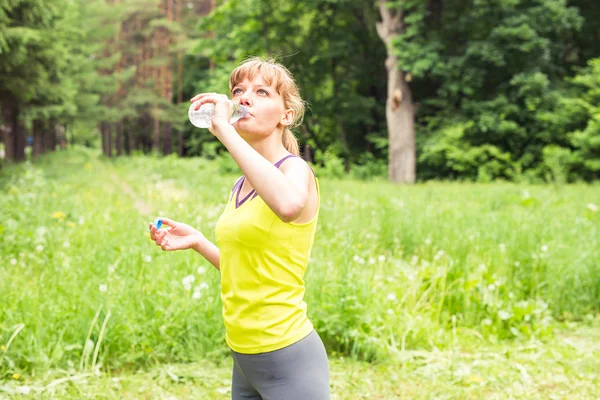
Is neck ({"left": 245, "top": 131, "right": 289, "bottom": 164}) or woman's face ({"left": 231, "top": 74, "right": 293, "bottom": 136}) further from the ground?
woman's face ({"left": 231, "top": 74, "right": 293, "bottom": 136})

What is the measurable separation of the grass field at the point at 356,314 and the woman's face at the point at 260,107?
233cm

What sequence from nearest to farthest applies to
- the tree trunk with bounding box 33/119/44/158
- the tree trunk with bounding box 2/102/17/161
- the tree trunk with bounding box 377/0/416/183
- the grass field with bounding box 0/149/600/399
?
the grass field with bounding box 0/149/600/399
the tree trunk with bounding box 377/0/416/183
the tree trunk with bounding box 2/102/17/161
the tree trunk with bounding box 33/119/44/158

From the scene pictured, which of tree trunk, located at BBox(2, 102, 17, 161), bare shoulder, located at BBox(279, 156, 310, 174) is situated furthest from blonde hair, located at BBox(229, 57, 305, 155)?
tree trunk, located at BBox(2, 102, 17, 161)

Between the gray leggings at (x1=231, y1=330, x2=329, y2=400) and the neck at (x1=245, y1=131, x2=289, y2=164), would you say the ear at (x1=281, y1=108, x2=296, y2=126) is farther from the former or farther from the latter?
the gray leggings at (x1=231, y1=330, x2=329, y2=400)

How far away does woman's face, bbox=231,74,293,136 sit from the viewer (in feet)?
6.41

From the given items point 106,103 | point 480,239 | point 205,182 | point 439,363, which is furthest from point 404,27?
point 106,103

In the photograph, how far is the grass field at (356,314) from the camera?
12.9ft

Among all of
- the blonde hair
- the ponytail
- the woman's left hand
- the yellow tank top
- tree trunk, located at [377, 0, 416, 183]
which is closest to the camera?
the woman's left hand

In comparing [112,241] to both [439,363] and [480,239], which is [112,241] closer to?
[439,363]

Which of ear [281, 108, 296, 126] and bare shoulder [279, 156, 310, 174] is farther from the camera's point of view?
ear [281, 108, 296, 126]

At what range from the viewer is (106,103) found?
140ft

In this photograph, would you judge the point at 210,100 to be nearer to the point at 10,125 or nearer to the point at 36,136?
Answer: the point at 10,125

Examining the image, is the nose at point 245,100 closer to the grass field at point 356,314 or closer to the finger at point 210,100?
the finger at point 210,100

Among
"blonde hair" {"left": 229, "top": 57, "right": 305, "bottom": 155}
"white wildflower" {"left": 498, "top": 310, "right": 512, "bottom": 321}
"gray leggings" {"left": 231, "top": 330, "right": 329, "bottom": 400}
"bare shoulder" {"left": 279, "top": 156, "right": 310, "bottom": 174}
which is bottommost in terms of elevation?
"white wildflower" {"left": 498, "top": 310, "right": 512, "bottom": 321}
